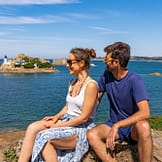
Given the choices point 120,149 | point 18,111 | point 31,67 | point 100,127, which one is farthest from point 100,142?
point 31,67

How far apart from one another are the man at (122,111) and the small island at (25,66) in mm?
87624

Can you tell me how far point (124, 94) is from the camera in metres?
4.30

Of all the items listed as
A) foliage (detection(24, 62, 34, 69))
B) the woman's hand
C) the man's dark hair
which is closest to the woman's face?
the man's dark hair

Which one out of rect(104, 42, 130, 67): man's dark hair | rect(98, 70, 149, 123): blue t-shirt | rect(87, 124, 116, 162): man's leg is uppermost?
rect(104, 42, 130, 67): man's dark hair

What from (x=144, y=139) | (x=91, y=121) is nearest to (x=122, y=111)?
(x=91, y=121)

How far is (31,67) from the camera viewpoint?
94.4 metres

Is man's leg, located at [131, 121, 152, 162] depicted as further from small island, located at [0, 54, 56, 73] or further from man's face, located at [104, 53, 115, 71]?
small island, located at [0, 54, 56, 73]

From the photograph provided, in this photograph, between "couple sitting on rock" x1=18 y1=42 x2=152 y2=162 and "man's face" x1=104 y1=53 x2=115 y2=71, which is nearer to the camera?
"couple sitting on rock" x1=18 y1=42 x2=152 y2=162

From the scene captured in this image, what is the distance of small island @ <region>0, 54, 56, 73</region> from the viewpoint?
91938 millimetres

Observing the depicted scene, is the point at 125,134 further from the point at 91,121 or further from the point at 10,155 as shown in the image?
the point at 10,155

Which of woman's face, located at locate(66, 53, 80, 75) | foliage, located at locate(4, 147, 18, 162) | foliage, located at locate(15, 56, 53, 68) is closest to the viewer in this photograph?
woman's face, located at locate(66, 53, 80, 75)

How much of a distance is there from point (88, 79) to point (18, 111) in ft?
69.8

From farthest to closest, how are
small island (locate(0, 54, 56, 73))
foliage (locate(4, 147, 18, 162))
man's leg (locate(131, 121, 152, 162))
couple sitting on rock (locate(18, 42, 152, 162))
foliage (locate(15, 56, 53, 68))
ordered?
foliage (locate(15, 56, 53, 68)), small island (locate(0, 54, 56, 73)), foliage (locate(4, 147, 18, 162)), couple sitting on rock (locate(18, 42, 152, 162)), man's leg (locate(131, 121, 152, 162))

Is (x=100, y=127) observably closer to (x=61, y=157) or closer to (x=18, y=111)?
(x=61, y=157)
